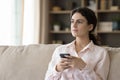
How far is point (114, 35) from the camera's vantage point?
16.2ft

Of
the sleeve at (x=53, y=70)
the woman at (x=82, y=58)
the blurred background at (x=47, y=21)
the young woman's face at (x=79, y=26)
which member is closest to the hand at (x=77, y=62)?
the woman at (x=82, y=58)

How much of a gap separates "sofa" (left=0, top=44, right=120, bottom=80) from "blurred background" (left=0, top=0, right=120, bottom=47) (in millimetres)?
1403

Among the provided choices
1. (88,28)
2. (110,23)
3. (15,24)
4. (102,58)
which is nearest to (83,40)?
(88,28)

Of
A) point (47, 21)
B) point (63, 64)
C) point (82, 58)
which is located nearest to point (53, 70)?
point (63, 64)

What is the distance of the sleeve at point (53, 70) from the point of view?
1.90m

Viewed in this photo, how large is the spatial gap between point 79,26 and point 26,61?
1.72 feet

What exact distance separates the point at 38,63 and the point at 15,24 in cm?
190

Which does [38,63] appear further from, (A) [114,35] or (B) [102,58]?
(A) [114,35]

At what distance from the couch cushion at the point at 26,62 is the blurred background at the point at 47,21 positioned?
141 cm

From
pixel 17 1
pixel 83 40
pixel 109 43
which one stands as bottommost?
pixel 109 43

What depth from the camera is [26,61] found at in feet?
7.14

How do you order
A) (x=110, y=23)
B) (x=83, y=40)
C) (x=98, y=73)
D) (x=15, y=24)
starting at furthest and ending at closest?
(x=110, y=23) < (x=15, y=24) < (x=83, y=40) < (x=98, y=73)

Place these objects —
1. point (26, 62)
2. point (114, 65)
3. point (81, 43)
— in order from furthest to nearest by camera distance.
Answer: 1. point (26, 62)
2. point (81, 43)
3. point (114, 65)

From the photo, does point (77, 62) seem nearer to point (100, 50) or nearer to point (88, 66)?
point (88, 66)
